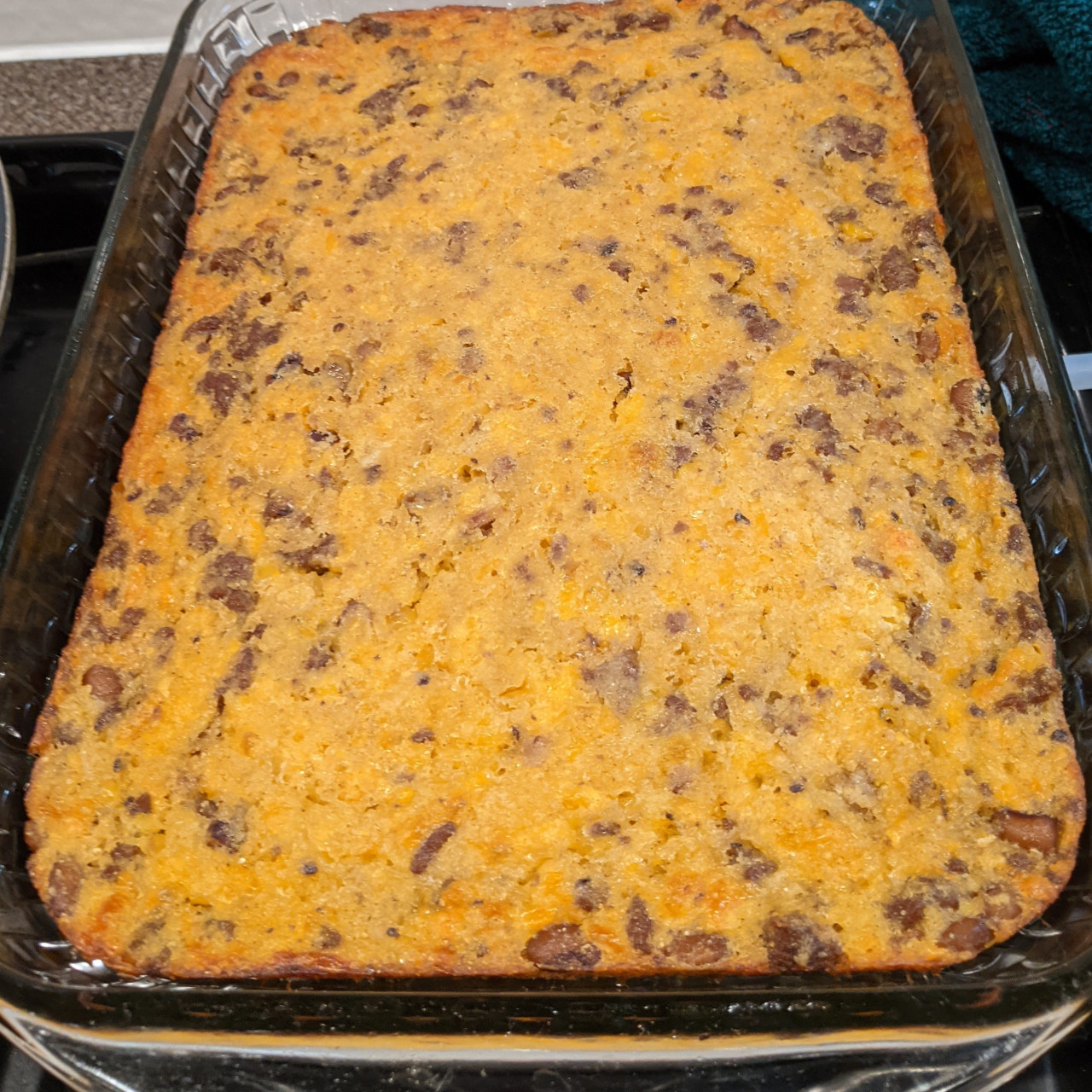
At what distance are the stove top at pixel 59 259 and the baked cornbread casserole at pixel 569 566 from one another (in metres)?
0.34

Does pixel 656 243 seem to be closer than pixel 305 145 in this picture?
Yes

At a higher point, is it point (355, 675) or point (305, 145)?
point (305, 145)

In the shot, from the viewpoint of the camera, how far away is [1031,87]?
58.6 inches

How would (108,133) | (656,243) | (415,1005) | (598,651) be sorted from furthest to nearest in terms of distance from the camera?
(108,133), (656,243), (598,651), (415,1005)

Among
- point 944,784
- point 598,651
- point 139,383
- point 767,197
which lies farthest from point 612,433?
point 139,383

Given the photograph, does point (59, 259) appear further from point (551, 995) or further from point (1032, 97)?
point (1032, 97)

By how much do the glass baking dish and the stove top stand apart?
31 cm

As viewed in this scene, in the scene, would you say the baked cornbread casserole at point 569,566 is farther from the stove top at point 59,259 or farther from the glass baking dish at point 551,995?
the stove top at point 59,259

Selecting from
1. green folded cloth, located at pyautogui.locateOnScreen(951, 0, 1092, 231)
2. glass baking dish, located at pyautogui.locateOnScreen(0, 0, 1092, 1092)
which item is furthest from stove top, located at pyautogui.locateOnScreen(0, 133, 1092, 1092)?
glass baking dish, located at pyautogui.locateOnScreen(0, 0, 1092, 1092)

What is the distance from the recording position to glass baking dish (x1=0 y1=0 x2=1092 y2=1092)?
874 millimetres

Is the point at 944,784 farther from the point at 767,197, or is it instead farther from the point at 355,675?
the point at 767,197

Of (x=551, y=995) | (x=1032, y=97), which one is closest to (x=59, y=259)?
(x=551, y=995)

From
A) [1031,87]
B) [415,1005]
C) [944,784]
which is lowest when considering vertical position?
[415,1005]

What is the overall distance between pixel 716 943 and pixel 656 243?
→ 0.88 metres
